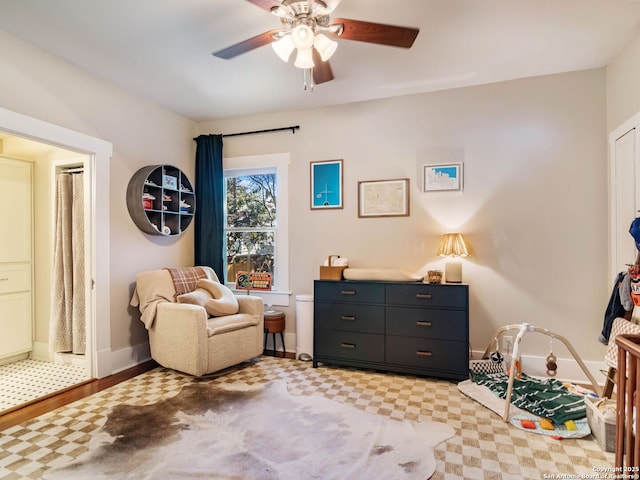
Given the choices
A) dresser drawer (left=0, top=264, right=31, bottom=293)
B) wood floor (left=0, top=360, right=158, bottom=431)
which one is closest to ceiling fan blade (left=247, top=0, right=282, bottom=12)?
wood floor (left=0, top=360, right=158, bottom=431)

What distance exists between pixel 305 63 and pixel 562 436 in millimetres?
2725

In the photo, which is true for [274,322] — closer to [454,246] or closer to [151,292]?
[151,292]

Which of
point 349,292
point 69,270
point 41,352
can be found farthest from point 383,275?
point 41,352

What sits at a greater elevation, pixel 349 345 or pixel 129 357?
pixel 349 345

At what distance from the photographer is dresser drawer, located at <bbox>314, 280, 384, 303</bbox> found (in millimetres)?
3277

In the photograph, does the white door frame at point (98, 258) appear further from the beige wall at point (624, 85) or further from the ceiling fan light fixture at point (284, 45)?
the beige wall at point (624, 85)

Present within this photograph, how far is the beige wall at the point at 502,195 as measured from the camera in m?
Result: 3.13

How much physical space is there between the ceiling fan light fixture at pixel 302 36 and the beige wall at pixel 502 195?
1.91 metres

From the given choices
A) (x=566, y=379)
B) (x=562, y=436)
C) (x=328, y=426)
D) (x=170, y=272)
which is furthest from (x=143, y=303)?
(x=566, y=379)

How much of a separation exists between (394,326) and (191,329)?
175 cm

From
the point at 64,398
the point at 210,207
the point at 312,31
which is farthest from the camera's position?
the point at 210,207

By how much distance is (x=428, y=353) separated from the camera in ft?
10.2

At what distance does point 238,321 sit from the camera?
3.38m

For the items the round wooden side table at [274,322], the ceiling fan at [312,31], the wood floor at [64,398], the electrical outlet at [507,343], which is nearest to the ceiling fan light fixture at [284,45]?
the ceiling fan at [312,31]
